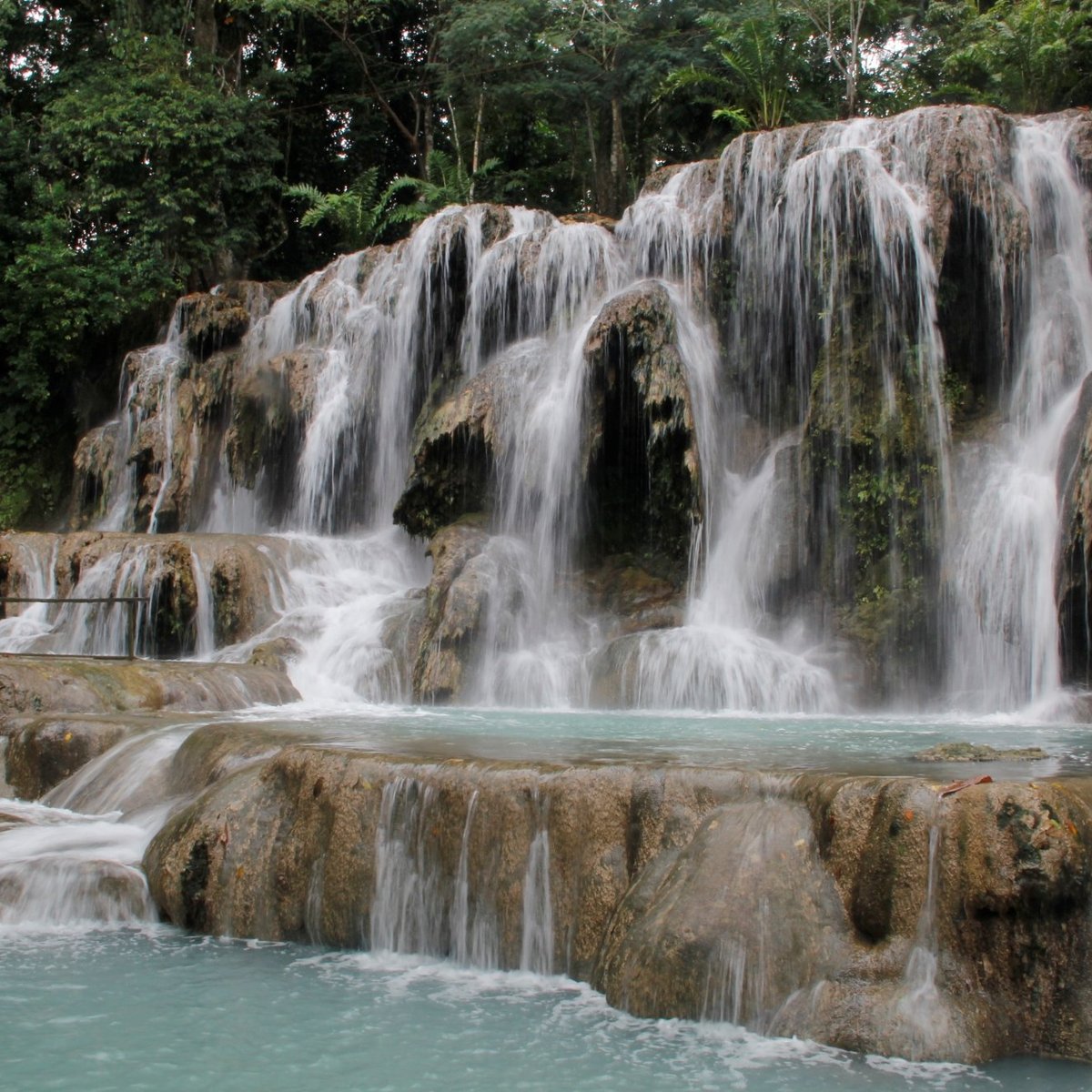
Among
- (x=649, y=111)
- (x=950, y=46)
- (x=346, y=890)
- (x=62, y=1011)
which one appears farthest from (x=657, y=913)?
(x=649, y=111)

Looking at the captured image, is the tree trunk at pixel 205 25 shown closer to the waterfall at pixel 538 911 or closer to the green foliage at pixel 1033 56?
the green foliage at pixel 1033 56

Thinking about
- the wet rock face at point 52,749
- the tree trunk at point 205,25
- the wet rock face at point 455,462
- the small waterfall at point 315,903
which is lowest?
the small waterfall at point 315,903

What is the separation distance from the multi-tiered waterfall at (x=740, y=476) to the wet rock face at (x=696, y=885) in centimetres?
660

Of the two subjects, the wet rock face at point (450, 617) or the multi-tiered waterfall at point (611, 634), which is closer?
the multi-tiered waterfall at point (611, 634)

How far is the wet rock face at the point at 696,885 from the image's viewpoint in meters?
4.64

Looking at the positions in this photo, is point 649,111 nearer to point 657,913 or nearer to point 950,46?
point 950,46

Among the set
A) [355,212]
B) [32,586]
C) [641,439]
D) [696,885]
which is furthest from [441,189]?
[696,885]

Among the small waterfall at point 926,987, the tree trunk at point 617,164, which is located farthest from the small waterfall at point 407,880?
the tree trunk at point 617,164

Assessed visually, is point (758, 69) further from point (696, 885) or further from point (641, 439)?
point (696, 885)

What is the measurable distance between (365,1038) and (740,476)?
37.2ft

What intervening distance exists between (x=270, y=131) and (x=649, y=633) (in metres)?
20.2

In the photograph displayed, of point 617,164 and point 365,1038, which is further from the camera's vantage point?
point 617,164

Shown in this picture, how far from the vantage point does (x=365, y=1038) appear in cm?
484

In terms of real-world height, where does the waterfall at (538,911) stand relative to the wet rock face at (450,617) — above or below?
below
